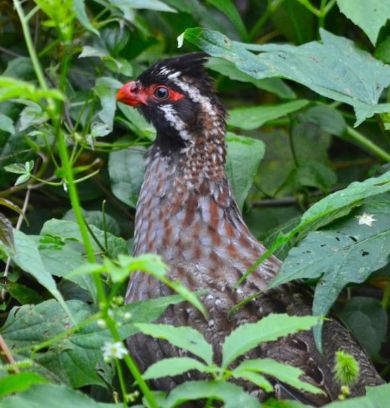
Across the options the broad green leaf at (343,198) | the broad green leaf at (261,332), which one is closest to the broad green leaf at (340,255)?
the broad green leaf at (343,198)

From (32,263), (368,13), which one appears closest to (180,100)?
(368,13)

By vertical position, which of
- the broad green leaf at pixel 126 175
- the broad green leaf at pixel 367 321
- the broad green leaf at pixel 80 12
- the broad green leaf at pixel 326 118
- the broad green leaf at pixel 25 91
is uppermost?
the broad green leaf at pixel 80 12

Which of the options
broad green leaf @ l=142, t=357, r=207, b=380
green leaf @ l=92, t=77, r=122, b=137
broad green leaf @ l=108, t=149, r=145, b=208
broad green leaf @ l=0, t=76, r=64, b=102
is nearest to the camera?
broad green leaf @ l=0, t=76, r=64, b=102

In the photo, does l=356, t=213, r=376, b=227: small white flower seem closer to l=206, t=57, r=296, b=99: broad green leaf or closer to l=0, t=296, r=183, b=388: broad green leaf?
l=0, t=296, r=183, b=388: broad green leaf

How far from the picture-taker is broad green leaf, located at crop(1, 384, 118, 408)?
302cm

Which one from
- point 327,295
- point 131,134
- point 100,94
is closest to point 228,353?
point 327,295

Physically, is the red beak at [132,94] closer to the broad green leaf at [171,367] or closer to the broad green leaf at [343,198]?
the broad green leaf at [343,198]

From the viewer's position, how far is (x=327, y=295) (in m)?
3.89

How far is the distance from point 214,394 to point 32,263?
81cm

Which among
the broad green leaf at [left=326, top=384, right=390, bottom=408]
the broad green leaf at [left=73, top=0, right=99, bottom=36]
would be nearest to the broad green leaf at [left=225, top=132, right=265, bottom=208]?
the broad green leaf at [left=73, top=0, right=99, bottom=36]

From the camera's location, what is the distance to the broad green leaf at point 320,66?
441cm

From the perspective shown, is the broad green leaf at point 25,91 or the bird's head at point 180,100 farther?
the bird's head at point 180,100

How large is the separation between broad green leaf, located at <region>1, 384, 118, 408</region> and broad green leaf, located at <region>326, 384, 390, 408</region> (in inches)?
26.4

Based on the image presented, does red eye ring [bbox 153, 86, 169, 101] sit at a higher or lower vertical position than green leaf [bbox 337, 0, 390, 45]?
lower
